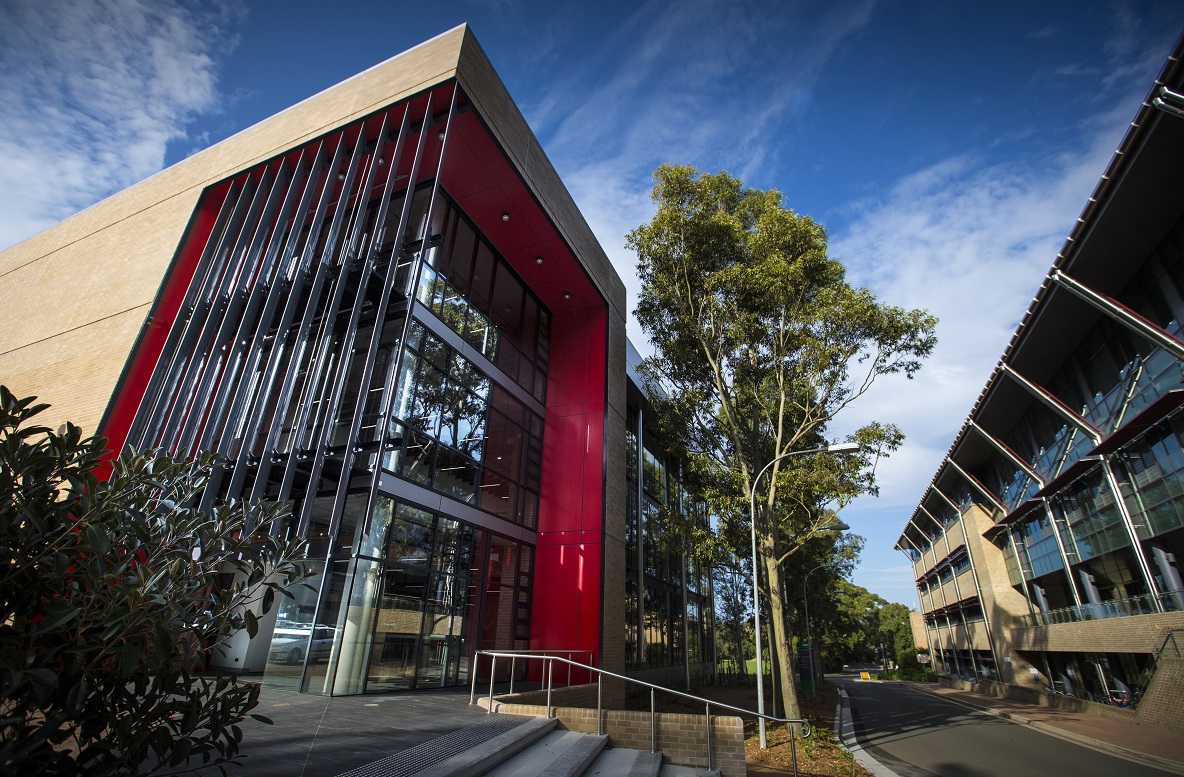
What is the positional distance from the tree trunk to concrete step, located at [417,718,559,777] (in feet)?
21.5

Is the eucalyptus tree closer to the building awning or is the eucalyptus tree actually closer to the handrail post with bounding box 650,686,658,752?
the handrail post with bounding box 650,686,658,752

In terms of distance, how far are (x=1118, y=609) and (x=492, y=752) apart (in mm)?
25283

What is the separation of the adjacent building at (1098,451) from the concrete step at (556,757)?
1824 cm

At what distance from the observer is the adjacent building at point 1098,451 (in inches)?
648

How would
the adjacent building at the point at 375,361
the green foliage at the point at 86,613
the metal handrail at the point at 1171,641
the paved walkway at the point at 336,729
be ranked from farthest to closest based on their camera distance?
the metal handrail at the point at 1171,641
the adjacent building at the point at 375,361
the paved walkway at the point at 336,729
the green foliage at the point at 86,613

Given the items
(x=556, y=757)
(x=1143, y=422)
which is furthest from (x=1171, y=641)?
(x=556, y=757)

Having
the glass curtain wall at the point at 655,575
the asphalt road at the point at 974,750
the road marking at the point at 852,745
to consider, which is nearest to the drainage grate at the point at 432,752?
the road marking at the point at 852,745

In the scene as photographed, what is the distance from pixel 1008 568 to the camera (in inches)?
1300

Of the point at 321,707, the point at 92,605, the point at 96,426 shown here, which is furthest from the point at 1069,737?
the point at 96,426

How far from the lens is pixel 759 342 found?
1555cm

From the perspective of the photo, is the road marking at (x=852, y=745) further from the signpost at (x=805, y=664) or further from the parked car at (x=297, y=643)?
the parked car at (x=297, y=643)

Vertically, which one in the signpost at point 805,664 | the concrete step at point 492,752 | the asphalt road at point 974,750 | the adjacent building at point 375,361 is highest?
the adjacent building at point 375,361

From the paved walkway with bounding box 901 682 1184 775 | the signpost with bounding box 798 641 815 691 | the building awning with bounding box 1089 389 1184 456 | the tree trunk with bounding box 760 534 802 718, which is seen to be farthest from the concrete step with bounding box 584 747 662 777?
the signpost with bounding box 798 641 815 691

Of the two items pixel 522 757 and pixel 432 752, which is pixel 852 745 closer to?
pixel 522 757
